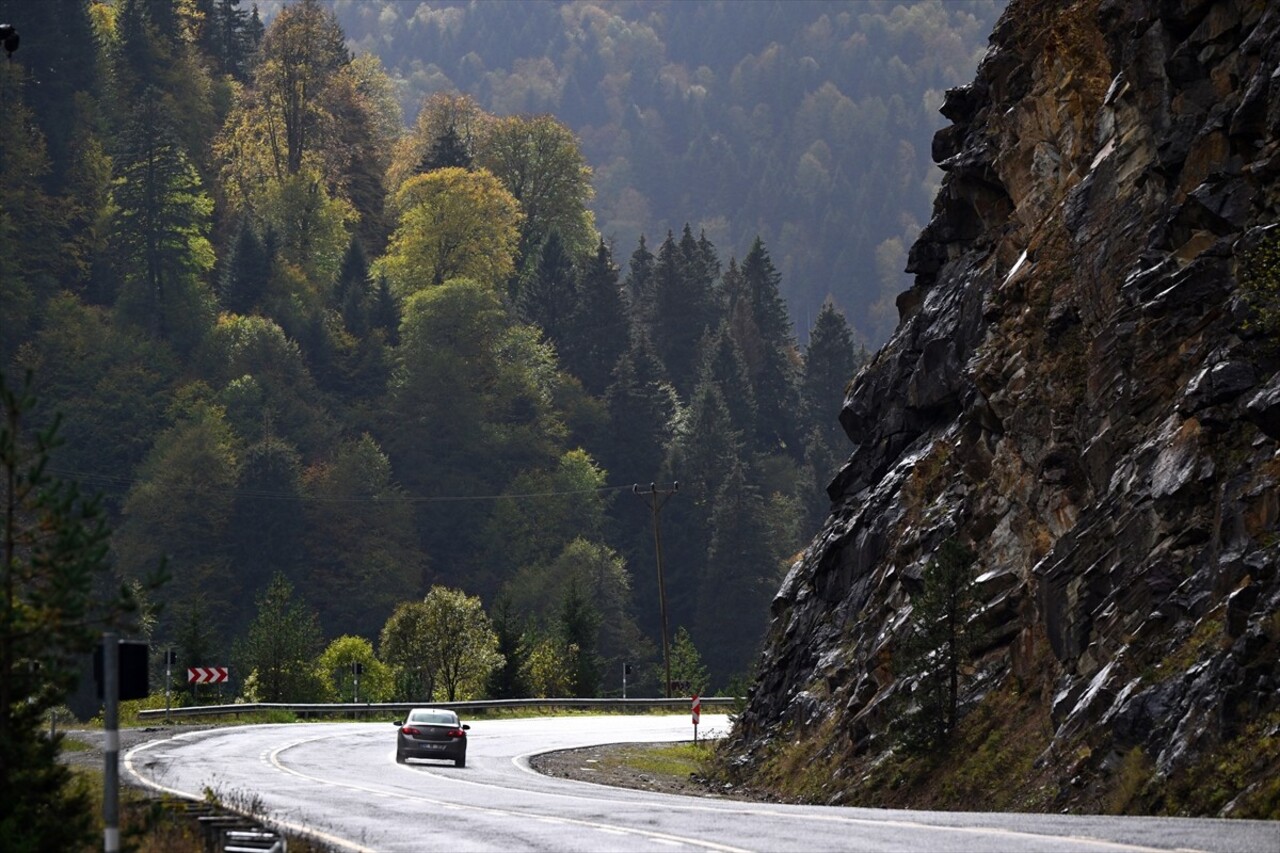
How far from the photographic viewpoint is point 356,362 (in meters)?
133

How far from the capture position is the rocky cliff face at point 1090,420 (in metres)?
26.9

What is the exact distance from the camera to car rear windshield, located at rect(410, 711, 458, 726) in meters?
42.4

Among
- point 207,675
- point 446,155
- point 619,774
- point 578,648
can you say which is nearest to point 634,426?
point 446,155

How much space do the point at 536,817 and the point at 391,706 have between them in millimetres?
43756

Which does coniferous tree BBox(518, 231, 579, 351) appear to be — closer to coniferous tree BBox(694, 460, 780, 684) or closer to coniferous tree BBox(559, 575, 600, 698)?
coniferous tree BBox(694, 460, 780, 684)

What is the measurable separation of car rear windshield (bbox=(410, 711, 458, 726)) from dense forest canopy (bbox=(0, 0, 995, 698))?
181 feet

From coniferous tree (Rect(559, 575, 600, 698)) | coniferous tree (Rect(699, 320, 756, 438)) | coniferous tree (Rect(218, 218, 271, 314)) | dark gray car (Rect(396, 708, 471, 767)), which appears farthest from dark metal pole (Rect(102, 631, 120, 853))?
coniferous tree (Rect(699, 320, 756, 438))

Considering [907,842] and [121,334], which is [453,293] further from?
[907,842]

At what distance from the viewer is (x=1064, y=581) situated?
3145cm

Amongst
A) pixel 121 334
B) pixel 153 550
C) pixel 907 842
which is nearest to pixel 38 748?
pixel 907 842

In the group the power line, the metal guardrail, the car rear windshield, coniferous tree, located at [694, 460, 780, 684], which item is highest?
the power line

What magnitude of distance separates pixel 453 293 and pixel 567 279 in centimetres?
2244

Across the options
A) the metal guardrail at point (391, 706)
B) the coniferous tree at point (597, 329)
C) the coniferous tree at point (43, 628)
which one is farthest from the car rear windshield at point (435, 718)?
the coniferous tree at point (597, 329)

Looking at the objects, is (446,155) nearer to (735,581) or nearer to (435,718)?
(735,581)
